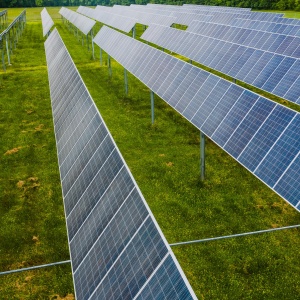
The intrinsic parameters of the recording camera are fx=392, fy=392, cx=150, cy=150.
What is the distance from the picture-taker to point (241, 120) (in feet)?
47.0

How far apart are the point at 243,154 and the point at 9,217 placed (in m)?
8.82

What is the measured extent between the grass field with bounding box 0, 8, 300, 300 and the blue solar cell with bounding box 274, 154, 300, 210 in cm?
250

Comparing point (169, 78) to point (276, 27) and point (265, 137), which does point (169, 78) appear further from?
point (276, 27)

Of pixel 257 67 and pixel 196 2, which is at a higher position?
pixel 196 2

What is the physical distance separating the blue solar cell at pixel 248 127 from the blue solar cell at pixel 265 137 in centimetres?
22

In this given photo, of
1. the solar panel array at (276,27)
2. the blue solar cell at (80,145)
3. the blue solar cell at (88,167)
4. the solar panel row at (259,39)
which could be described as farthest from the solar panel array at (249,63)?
the blue solar cell at (88,167)

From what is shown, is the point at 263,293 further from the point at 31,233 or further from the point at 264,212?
the point at 31,233

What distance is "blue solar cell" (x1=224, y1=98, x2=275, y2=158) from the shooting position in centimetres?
1345

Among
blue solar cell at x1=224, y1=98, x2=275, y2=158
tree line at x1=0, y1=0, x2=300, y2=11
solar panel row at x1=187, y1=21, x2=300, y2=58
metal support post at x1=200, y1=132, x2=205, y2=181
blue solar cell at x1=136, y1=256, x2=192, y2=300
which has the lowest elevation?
metal support post at x1=200, y1=132, x2=205, y2=181

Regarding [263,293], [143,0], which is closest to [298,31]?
[263,293]

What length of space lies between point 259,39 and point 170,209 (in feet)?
66.0

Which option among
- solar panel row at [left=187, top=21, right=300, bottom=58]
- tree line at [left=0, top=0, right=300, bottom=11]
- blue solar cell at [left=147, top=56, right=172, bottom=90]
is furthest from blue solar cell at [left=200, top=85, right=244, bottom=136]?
tree line at [left=0, top=0, right=300, bottom=11]

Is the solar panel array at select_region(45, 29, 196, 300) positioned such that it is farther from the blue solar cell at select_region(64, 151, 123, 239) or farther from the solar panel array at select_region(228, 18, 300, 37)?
the solar panel array at select_region(228, 18, 300, 37)

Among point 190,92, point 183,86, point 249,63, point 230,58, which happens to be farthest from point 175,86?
point 230,58
